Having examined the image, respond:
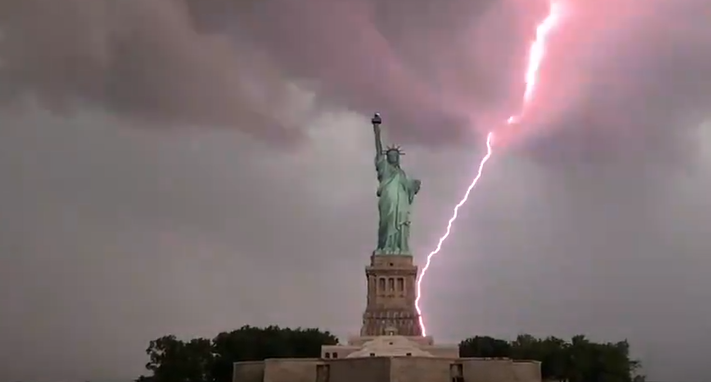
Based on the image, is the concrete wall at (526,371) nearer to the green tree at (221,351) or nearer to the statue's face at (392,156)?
the statue's face at (392,156)

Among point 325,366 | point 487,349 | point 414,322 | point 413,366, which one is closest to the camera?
point 413,366

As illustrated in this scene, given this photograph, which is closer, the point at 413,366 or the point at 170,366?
the point at 413,366

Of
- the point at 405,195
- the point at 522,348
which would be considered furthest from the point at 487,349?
the point at 405,195

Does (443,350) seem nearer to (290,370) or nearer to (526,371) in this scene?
(526,371)

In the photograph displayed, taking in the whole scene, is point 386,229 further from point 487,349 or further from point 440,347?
point 487,349

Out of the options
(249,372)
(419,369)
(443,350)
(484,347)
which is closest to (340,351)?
(249,372)

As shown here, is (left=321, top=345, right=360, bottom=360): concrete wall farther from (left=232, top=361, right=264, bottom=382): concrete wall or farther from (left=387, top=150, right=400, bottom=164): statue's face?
(left=387, top=150, right=400, bottom=164): statue's face

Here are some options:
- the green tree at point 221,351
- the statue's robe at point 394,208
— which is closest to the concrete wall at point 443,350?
the statue's robe at point 394,208
